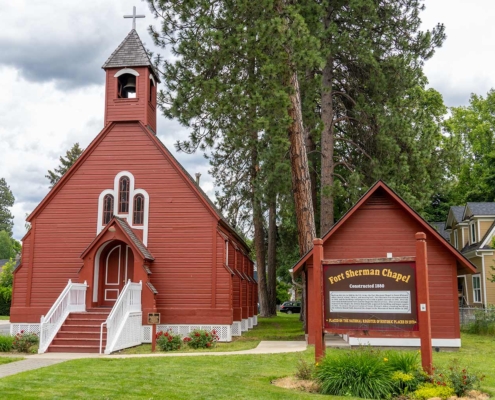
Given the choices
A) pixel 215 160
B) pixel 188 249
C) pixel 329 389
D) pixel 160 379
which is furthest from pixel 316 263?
pixel 215 160

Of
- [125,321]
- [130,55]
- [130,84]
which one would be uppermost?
[130,55]

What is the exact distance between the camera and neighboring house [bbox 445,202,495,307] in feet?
95.5

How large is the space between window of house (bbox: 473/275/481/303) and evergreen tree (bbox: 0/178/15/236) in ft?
316

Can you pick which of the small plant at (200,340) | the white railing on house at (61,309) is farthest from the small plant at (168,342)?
the white railing on house at (61,309)

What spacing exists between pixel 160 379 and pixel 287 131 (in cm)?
1072

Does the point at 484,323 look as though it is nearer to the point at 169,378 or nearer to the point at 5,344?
the point at 169,378

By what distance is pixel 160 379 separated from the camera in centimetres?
972

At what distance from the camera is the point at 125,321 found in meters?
16.5

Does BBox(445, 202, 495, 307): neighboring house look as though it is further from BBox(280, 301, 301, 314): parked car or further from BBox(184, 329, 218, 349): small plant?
BBox(280, 301, 301, 314): parked car

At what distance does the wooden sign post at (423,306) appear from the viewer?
907cm

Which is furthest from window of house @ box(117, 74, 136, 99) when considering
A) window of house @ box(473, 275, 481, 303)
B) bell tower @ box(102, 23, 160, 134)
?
window of house @ box(473, 275, 481, 303)

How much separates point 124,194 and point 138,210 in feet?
2.79

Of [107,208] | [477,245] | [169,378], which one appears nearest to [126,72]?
[107,208]

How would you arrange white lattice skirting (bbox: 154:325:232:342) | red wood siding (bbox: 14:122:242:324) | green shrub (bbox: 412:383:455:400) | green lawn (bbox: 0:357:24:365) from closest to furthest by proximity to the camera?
1. green shrub (bbox: 412:383:455:400)
2. green lawn (bbox: 0:357:24:365)
3. white lattice skirting (bbox: 154:325:232:342)
4. red wood siding (bbox: 14:122:242:324)
